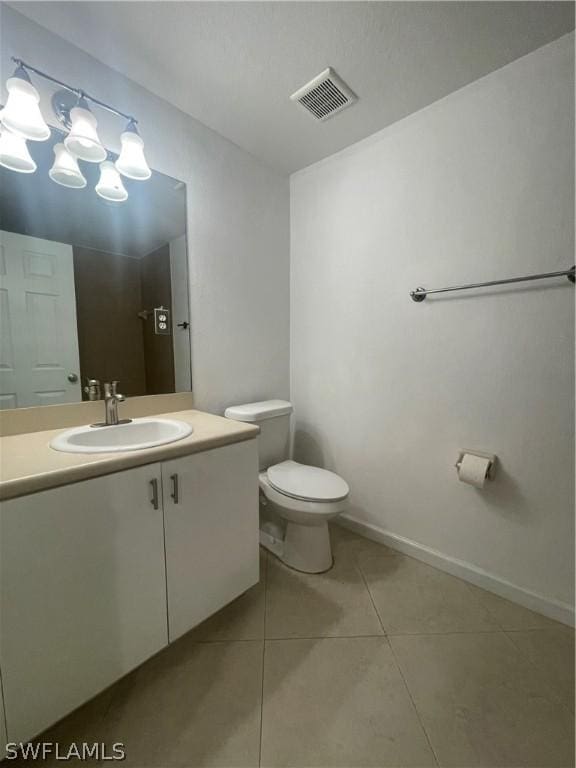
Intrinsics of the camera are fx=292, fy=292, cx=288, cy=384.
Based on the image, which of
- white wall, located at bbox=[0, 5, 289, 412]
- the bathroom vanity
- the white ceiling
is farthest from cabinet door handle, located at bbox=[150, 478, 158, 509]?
the white ceiling

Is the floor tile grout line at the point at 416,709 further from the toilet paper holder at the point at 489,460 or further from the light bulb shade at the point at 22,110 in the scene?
the light bulb shade at the point at 22,110

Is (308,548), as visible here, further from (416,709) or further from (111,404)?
(111,404)

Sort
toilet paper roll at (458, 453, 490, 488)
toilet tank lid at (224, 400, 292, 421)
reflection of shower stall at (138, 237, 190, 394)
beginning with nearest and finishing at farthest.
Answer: toilet paper roll at (458, 453, 490, 488) → reflection of shower stall at (138, 237, 190, 394) → toilet tank lid at (224, 400, 292, 421)

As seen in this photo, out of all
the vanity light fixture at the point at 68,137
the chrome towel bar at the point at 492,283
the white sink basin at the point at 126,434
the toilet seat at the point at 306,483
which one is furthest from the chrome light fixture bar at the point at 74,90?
the toilet seat at the point at 306,483

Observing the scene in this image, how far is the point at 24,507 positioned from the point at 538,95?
2.09 meters

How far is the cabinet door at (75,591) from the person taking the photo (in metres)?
0.67

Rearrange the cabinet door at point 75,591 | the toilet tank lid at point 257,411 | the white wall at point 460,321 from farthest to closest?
1. the toilet tank lid at point 257,411
2. the white wall at point 460,321
3. the cabinet door at point 75,591

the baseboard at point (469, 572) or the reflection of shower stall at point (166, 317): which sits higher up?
the reflection of shower stall at point (166, 317)

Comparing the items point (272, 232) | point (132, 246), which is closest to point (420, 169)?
point (272, 232)

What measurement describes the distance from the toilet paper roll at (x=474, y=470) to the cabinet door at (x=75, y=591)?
1219mm

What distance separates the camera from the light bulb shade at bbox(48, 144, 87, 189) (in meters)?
1.07

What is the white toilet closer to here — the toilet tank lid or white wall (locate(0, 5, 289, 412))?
the toilet tank lid

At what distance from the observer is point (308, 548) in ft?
4.70

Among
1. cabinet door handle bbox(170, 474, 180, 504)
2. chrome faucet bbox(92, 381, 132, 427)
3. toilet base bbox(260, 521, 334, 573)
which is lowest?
toilet base bbox(260, 521, 334, 573)
